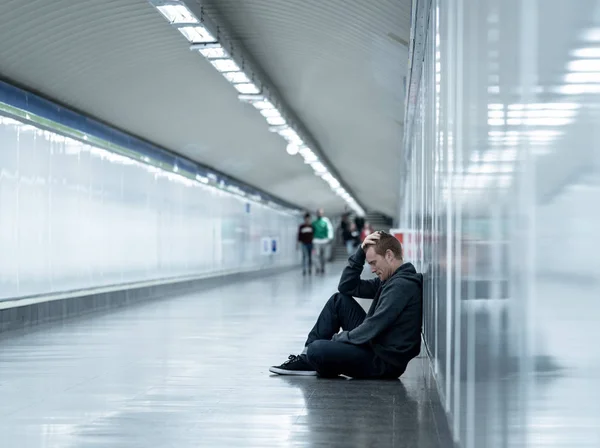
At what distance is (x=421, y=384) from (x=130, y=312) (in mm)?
9484

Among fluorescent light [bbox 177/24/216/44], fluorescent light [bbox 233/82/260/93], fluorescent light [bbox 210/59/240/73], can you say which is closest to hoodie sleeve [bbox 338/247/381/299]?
fluorescent light [bbox 177/24/216/44]

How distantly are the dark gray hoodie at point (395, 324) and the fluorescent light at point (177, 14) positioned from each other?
4.29 metres

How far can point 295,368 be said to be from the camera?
24.5 feet

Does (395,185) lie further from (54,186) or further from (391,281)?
(391,281)

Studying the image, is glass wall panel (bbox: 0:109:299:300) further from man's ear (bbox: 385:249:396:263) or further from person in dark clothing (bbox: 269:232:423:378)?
man's ear (bbox: 385:249:396:263)

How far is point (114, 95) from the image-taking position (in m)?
15.4

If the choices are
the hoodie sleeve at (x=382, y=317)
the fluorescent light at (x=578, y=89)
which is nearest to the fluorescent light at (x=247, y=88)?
the hoodie sleeve at (x=382, y=317)

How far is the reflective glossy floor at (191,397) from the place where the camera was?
16.3 feet

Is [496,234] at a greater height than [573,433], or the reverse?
[496,234]

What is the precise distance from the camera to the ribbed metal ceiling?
34.6 feet

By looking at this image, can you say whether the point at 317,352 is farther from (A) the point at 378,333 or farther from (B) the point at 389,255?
(B) the point at 389,255

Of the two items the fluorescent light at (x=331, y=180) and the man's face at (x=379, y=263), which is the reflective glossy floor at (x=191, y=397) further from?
the fluorescent light at (x=331, y=180)

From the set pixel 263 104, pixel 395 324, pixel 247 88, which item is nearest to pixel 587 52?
pixel 395 324

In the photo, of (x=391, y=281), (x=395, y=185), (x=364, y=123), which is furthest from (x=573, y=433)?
Result: (x=395, y=185)
